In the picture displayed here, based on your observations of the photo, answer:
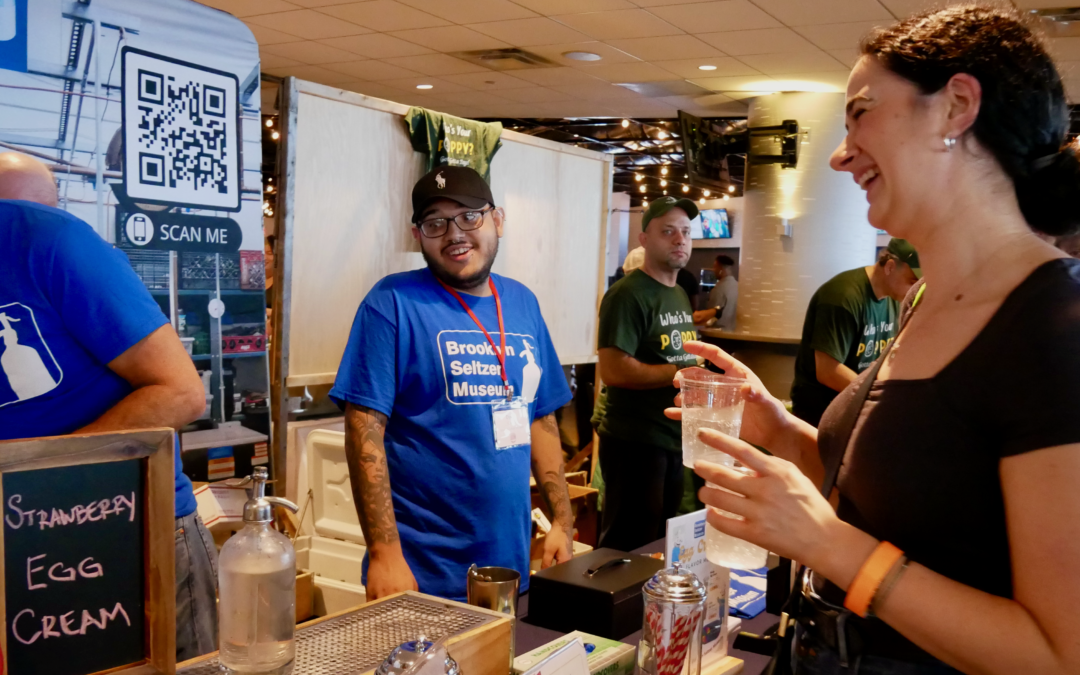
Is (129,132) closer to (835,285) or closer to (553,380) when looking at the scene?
(553,380)

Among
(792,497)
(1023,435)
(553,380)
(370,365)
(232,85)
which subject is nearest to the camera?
(1023,435)

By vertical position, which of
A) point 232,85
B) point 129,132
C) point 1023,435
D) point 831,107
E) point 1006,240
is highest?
point 831,107

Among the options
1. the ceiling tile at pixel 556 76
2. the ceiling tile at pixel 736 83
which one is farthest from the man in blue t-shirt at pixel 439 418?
the ceiling tile at pixel 736 83

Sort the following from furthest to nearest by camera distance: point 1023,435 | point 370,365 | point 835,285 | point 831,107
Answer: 1. point 831,107
2. point 835,285
3. point 370,365
4. point 1023,435

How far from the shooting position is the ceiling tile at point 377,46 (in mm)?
6207

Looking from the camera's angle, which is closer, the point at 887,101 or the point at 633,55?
the point at 887,101

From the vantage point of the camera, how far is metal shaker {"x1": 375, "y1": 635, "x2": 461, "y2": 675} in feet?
2.81

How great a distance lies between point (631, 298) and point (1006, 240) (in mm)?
2875

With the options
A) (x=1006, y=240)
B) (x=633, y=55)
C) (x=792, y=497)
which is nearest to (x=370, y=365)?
(x=792, y=497)

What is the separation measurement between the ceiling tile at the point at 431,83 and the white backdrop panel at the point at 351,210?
295cm

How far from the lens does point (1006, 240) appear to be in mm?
1032

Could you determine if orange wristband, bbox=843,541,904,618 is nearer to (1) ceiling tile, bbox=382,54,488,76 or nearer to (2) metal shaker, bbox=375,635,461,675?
(2) metal shaker, bbox=375,635,461,675

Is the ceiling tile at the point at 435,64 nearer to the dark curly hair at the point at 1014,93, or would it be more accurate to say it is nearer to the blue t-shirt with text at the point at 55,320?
the blue t-shirt with text at the point at 55,320

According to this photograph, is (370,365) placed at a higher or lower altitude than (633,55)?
lower
